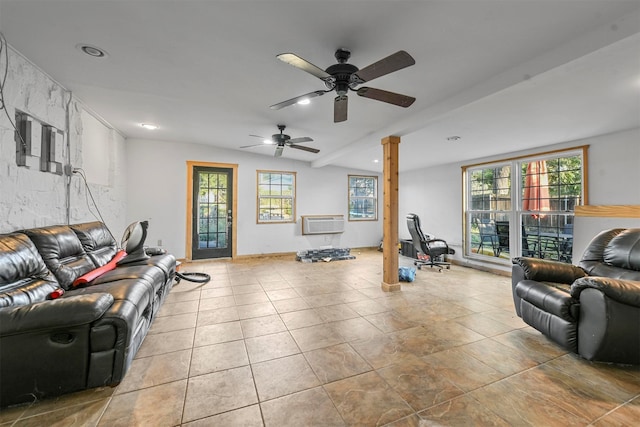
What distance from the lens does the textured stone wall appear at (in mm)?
2189

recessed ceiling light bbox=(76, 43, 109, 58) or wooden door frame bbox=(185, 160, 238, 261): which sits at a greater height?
recessed ceiling light bbox=(76, 43, 109, 58)

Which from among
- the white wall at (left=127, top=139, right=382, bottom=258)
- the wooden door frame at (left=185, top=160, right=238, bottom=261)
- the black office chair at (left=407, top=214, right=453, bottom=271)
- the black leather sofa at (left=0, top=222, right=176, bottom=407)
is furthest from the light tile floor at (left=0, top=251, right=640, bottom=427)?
the white wall at (left=127, top=139, right=382, bottom=258)

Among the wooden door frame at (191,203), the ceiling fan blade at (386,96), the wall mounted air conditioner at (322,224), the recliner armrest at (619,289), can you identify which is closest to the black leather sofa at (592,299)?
the recliner armrest at (619,289)

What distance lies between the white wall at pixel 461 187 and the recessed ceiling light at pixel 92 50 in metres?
5.79

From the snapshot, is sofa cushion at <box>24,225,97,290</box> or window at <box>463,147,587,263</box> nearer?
sofa cushion at <box>24,225,97,290</box>

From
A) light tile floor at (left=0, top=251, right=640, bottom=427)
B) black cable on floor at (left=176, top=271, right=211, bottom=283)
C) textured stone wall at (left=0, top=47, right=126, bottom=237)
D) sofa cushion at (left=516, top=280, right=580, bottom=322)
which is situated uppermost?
textured stone wall at (left=0, top=47, right=126, bottom=237)

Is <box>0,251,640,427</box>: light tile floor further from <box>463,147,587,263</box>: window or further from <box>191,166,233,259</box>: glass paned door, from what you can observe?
<box>191,166,233,259</box>: glass paned door

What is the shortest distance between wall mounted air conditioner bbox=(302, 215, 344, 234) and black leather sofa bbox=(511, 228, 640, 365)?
4.46 meters

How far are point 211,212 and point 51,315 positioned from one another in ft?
14.5

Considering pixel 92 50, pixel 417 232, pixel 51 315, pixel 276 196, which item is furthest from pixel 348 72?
pixel 276 196

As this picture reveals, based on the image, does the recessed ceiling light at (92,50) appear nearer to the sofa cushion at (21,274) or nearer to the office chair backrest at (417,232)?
the sofa cushion at (21,274)

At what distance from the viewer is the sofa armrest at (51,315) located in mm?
1461

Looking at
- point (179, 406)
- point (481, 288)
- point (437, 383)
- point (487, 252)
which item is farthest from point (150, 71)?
point (487, 252)

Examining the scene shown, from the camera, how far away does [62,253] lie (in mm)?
2420
